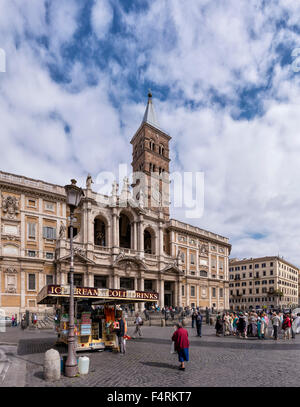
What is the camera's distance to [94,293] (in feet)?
51.5

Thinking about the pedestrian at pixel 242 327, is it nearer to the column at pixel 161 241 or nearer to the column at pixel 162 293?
the column at pixel 162 293

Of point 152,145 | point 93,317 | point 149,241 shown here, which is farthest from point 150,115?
point 93,317

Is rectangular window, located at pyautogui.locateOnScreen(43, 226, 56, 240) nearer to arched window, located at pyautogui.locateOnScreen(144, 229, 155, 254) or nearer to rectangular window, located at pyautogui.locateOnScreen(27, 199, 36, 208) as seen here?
rectangular window, located at pyautogui.locateOnScreen(27, 199, 36, 208)

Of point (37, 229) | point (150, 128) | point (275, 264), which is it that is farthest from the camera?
point (275, 264)

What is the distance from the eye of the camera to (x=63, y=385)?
31.4 feet

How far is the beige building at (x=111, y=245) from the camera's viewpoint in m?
37.4

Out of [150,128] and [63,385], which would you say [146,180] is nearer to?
[150,128]

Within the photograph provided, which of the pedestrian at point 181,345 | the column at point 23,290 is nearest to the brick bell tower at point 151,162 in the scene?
the column at point 23,290

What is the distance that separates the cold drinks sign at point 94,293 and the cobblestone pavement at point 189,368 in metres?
2.58

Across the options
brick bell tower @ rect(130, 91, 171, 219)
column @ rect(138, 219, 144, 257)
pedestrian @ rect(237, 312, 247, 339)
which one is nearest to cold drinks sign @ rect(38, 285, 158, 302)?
pedestrian @ rect(237, 312, 247, 339)

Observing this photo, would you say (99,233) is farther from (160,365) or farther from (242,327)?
(160,365)

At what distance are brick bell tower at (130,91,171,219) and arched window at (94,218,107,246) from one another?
11.4m

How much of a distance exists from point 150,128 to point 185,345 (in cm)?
5758
